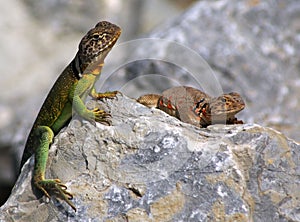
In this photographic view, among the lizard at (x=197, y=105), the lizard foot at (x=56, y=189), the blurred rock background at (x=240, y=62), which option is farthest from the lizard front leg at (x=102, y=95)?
the blurred rock background at (x=240, y=62)

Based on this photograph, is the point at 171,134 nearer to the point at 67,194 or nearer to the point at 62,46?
the point at 67,194

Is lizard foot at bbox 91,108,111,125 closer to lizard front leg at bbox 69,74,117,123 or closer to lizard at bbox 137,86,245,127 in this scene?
Result: lizard front leg at bbox 69,74,117,123

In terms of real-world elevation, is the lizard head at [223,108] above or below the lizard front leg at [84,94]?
above

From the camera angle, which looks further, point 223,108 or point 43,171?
point 223,108

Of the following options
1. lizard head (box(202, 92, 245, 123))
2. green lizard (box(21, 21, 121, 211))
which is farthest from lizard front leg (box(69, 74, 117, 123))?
lizard head (box(202, 92, 245, 123))

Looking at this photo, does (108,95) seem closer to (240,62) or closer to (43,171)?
(43,171)

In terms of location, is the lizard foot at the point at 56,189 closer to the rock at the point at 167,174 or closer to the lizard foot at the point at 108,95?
the rock at the point at 167,174

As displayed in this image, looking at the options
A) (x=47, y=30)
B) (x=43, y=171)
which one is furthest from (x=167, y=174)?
(x=47, y=30)
